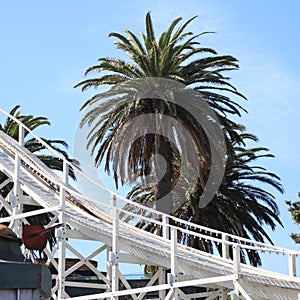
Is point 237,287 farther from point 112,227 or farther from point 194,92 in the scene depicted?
point 194,92

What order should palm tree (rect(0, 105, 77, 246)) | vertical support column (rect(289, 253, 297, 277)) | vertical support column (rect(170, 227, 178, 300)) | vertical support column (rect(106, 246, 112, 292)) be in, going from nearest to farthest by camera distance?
vertical support column (rect(289, 253, 297, 277)), vertical support column (rect(170, 227, 178, 300)), vertical support column (rect(106, 246, 112, 292)), palm tree (rect(0, 105, 77, 246))

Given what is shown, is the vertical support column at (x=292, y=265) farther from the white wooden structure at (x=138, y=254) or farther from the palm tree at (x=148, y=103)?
the palm tree at (x=148, y=103)

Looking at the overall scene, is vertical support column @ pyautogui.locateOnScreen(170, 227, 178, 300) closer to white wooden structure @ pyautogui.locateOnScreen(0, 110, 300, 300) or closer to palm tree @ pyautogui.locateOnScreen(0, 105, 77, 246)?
white wooden structure @ pyautogui.locateOnScreen(0, 110, 300, 300)

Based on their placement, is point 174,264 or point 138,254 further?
point 138,254

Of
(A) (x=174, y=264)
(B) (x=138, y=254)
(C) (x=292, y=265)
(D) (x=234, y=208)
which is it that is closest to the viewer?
(C) (x=292, y=265)

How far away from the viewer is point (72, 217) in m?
22.1

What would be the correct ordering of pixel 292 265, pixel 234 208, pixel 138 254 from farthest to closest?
pixel 234 208
pixel 138 254
pixel 292 265

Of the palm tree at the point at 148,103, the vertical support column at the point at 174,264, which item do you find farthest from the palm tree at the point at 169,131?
the vertical support column at the point at 174,264

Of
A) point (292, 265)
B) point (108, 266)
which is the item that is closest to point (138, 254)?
point (108, 266)

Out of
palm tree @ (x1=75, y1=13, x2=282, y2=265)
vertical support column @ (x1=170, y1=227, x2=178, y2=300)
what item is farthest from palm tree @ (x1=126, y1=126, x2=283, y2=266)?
vertical support column @ (x1=170, y1=227, x2=178, y2=300)

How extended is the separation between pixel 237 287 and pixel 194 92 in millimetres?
15233

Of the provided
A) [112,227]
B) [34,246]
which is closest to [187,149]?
[112,227]

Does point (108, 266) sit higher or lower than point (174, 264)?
higher

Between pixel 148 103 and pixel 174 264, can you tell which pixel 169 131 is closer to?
pixel 148 103
